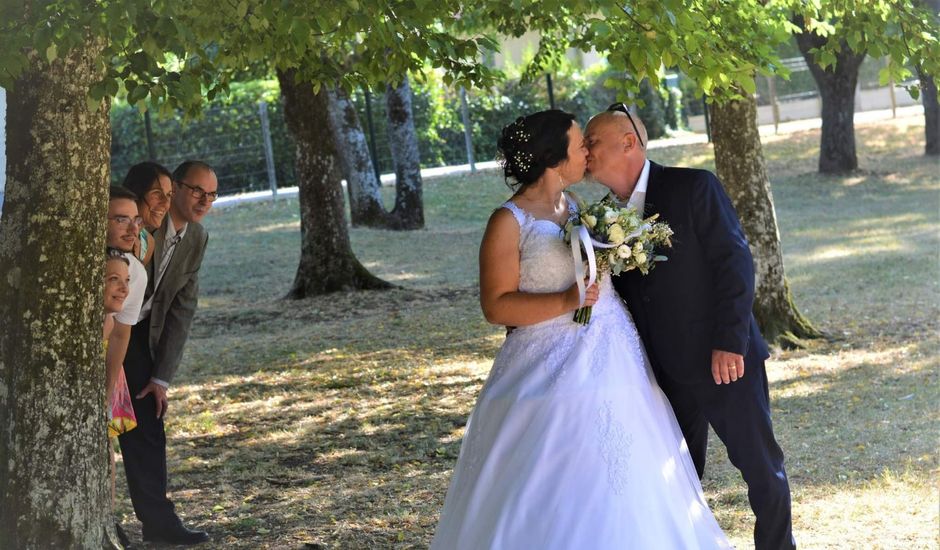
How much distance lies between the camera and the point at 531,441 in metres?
4.74

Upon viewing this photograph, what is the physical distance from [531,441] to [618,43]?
2036 millimetres

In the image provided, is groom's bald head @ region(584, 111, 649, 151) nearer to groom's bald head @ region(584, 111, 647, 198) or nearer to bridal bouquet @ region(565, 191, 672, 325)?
groom's bald head @ region(584, 111, 647, 198)

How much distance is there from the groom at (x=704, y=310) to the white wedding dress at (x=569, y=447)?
0.13 meters

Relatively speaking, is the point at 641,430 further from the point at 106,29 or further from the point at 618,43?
the point at 106,29

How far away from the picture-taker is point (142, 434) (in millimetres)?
6090

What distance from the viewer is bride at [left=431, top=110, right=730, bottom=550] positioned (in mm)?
4617

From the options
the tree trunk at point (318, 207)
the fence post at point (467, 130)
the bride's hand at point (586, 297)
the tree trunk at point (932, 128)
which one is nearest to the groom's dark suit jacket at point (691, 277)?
the bride's hand at point (586, 297)

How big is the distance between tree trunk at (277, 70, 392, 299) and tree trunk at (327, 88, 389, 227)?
182 inches

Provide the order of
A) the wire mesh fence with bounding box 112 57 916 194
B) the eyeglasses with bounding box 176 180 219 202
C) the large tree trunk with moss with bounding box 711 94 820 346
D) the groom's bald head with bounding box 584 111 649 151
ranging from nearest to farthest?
the groom's bald head with bounding box 584 111 649 151
the eyeglasses with bounding box 176 180 219 202
the large tree trunk with moss with bounding box 711 94 820 346
the wire mesh fence with bounding box 112 57 916 194

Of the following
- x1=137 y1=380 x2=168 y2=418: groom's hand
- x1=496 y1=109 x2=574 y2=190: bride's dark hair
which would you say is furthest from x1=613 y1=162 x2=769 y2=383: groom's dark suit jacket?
x1=137 y1=380 x2=168 y2=418: groom's hand

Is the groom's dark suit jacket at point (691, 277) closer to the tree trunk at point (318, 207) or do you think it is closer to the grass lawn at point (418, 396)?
the grass lawn at point (418, 396)

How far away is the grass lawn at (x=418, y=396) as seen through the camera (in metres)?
6.62

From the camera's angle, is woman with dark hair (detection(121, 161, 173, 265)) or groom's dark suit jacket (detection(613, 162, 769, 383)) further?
woman with dark hair (detection(121, 161, 173, 265))

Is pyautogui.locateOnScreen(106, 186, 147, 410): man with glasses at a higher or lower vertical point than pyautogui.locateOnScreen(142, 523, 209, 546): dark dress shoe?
higher
